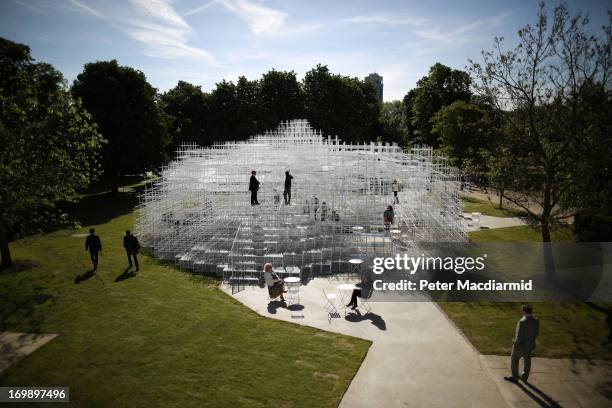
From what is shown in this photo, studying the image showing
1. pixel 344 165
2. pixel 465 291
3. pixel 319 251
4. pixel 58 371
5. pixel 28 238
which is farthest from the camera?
pixel 28 238

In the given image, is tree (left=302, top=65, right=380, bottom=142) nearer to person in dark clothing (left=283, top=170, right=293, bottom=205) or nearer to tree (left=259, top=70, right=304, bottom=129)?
tree (left=259, top=70, right=304, bottom=129)

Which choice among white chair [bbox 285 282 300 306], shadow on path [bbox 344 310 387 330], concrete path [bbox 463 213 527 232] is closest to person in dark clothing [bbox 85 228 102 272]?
white chair [bbox 285 282 300 306]

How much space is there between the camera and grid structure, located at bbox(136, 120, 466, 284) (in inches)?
682

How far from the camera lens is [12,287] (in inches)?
575

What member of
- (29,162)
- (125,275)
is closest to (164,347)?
(125,275)

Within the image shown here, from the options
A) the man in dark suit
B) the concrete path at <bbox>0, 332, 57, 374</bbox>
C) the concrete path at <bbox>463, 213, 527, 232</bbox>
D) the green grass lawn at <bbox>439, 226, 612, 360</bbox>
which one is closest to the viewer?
the man in dark suit

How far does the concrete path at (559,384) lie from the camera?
8.05 m

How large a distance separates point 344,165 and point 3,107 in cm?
1648

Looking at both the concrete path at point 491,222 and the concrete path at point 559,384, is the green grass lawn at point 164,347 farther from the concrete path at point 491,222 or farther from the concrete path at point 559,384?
the concrete path at point 491,222

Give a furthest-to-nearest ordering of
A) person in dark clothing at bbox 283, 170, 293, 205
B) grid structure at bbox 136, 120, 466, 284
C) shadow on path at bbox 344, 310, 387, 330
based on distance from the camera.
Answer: person in dark clothing at bbox 283, 170, 293, 205 < grid structure at bbox 136, 120, 466, 284 < shadow on path at bbox 344, 310, 387, 330

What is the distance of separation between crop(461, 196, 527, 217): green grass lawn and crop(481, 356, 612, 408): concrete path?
20.1 m

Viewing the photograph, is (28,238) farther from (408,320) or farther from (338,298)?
(408,320)

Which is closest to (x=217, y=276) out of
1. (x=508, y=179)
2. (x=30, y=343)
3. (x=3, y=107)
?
(x=30, y=343)

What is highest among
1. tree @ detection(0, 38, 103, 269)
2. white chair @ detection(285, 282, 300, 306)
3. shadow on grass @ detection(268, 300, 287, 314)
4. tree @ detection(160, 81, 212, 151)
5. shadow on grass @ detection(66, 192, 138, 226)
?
tree @ detection(160, 81, 212, 151)
